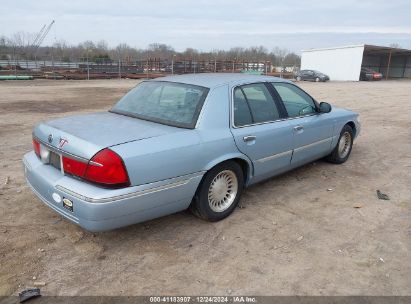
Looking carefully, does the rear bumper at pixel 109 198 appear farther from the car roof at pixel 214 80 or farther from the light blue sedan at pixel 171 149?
the car roof at pixel 214 80

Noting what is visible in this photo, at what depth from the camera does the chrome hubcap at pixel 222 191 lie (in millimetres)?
3893

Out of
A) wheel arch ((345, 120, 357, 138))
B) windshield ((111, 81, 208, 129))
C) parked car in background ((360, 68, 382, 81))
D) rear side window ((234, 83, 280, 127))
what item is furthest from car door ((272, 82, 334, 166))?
parked car in background ((360, 68, 382, 81))

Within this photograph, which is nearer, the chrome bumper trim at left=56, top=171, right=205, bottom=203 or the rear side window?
the chrome bumper trim at left=56, top=171, right=205, bottom=203

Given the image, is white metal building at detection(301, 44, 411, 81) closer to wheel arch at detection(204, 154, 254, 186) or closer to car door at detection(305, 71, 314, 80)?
car door at detection(305, 71, 314, 80)

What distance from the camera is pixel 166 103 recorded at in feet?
13.4

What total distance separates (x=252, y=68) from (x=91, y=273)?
142 ft

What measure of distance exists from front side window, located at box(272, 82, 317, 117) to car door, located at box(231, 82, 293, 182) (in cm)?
19

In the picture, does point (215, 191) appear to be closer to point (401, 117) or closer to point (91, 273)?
point (91, 273)

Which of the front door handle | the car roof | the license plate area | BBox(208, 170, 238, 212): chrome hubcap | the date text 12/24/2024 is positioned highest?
the car roof

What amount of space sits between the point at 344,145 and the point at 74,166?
456 centimetres

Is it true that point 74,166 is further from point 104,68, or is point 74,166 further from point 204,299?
point 104,68

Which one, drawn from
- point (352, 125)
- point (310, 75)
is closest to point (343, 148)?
point (352, 125)

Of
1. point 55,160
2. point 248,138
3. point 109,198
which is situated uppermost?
point 248,138

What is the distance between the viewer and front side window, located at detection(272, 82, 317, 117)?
4.79 m
